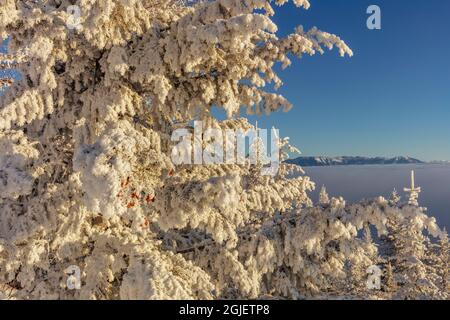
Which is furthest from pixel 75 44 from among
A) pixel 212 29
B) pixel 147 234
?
pixel 147 234

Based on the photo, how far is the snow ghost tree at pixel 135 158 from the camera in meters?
4.05

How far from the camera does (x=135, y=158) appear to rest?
3.74m

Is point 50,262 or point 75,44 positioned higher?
point 75,44

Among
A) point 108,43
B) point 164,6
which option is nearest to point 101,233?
point 108,43

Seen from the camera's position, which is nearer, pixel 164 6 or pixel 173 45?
pixel 173 45

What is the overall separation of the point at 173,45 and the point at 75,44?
1.30 m

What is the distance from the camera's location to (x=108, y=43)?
512 centimetres

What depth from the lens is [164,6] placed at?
7.25m

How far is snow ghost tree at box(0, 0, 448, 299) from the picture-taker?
13.3 ft

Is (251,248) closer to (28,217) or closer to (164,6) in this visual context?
(28,217)
